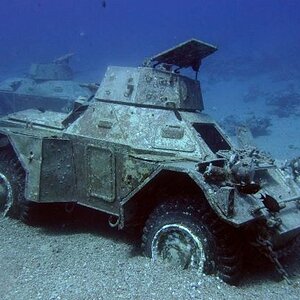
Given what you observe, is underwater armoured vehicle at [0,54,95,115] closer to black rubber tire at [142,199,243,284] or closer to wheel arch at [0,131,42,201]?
wheel arch at [0,131,42,201]

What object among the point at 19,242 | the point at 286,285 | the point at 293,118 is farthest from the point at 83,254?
the point at 293,118

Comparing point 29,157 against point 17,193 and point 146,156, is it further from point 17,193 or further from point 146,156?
point 146,156

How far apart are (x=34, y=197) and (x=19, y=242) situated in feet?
2.24

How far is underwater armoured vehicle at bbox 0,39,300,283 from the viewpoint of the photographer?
445 cm

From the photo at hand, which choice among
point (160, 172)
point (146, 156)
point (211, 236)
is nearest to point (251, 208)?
point (211, 236)

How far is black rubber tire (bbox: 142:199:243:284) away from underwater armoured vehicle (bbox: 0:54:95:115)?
11.3 meters

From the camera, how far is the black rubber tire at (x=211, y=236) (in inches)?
174

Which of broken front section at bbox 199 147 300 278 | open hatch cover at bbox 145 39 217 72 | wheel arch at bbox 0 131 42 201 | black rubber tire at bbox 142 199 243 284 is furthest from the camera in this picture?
open hatch cover at bbox 145 39 217 72

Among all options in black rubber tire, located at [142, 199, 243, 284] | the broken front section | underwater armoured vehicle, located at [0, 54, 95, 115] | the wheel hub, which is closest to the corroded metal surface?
the broken front section

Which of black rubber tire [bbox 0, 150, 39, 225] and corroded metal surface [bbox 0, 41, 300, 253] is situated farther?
black rubber tire [bbox 0, 150, 39, 225]

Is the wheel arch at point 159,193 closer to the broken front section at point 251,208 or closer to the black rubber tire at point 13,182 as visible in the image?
the broken front section at point 251,208

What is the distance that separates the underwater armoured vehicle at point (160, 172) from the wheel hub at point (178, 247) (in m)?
0.01

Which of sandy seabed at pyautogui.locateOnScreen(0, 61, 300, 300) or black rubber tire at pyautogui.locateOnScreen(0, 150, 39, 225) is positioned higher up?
black rubber tire at pyautogui.locateOnScreen(0, 150, 39, 225)

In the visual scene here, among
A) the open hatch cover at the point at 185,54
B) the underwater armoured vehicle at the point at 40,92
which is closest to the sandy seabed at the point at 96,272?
the open hatch cover at the point at 185,54
